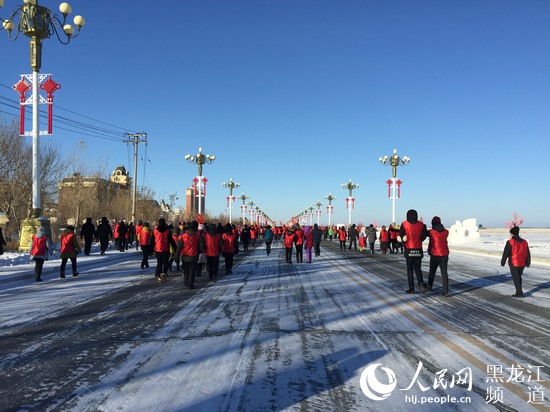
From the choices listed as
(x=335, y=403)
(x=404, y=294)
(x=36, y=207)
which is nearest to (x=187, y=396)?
(x=335, y=403)

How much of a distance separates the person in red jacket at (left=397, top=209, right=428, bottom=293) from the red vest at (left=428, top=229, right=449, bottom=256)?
0.78ft

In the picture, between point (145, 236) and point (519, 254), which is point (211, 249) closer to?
point (145, 236)

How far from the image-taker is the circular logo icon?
3691 millimetres

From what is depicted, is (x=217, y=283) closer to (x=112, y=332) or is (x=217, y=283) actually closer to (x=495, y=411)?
(x=112, y=332)

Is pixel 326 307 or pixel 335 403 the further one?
pixel 326 307

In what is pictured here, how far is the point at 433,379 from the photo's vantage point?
405 centimetres

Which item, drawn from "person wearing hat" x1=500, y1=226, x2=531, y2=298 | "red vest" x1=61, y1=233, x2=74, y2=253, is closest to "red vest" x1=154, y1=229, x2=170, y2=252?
"red vest" x1=61, y1=233, x2=74, y2=253

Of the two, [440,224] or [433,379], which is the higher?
[440,224]

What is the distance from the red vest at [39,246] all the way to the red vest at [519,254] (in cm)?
1241

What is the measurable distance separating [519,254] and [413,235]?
244cm

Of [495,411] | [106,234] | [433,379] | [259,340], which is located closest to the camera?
[495,411]

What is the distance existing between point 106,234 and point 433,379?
17.8 metres

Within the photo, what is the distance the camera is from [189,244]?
9.94 m

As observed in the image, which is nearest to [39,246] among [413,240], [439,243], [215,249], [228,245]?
[215,249]
